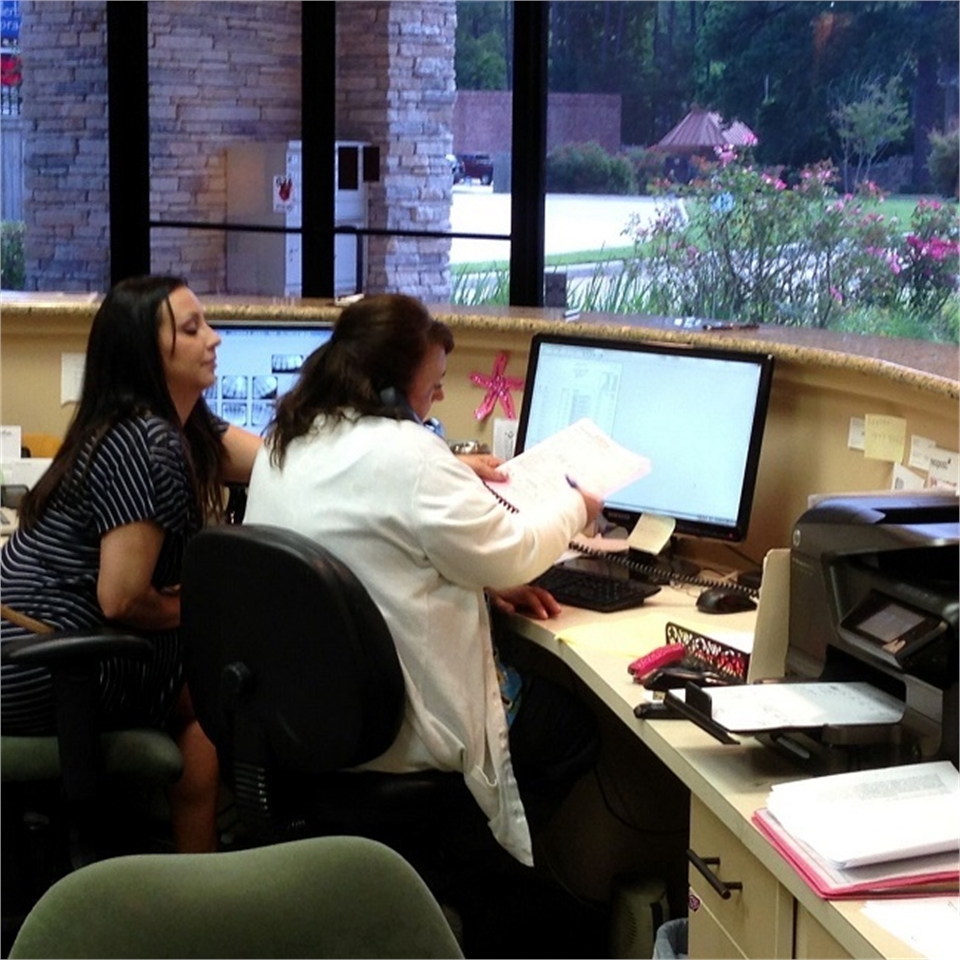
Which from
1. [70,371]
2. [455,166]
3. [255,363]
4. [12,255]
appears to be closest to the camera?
[255,363]

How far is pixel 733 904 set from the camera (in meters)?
1.78

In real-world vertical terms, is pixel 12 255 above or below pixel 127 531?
above

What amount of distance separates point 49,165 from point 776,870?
4687 millimetres

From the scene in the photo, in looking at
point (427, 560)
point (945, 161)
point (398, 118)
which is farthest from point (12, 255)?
point (427, 560)

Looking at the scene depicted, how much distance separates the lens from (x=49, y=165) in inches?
222

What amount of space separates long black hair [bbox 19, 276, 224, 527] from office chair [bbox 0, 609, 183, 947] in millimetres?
261

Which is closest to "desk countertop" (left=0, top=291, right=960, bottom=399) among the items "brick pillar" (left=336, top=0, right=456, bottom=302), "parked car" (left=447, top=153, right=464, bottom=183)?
"parked car" (left=447, top=153, right=464, bottom=183)

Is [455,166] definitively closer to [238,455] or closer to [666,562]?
[238,455]

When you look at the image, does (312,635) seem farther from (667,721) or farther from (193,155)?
(193,155)

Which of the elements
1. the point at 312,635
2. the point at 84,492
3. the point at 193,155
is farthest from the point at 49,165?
the point at 312,635

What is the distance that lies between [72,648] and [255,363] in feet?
3.48

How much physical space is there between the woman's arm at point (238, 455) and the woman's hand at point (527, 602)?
0.70 m

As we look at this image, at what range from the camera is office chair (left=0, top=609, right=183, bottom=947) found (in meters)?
2.32

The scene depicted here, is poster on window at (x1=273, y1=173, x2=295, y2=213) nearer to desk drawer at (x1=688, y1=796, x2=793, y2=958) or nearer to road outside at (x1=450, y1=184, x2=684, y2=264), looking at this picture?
road outside at (x1=450, y1=184, x2=684, y2=264)
